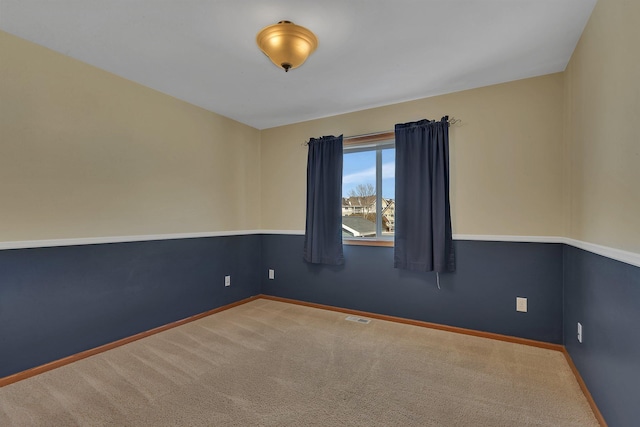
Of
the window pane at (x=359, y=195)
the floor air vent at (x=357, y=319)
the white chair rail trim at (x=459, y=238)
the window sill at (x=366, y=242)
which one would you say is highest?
the window pane at (x=359, y=195)

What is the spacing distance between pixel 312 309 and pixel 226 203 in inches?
66.4

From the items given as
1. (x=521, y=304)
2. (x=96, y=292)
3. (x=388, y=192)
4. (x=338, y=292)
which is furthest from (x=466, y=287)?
(x=96, y=292)

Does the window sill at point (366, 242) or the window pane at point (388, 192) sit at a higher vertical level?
the window pane at point (388, 192)

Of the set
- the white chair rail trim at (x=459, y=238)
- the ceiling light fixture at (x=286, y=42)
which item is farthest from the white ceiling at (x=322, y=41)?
the white chair rail trim at (x=459, y=238)

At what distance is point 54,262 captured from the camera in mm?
2186

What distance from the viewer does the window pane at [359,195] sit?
342 cm

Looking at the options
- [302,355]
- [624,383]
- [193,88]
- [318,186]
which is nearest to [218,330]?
[302,355]

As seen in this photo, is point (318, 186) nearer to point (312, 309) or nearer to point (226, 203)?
point (226, 203)

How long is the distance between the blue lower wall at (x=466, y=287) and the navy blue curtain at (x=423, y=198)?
0.16 metres

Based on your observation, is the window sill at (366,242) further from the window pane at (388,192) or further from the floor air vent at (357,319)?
the floor air vent at (357,319)

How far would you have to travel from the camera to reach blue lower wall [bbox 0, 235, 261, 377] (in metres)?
2.02

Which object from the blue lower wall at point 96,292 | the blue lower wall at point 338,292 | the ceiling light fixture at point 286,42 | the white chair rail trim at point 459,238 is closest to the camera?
the white chair rail trim at point 459,238

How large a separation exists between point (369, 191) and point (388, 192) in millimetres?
235

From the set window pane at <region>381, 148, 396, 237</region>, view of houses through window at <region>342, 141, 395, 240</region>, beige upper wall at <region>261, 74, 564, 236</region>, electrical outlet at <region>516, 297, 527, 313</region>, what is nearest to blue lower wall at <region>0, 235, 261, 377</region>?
view of houses through window at <region>342, 141, 395, 240</region>
